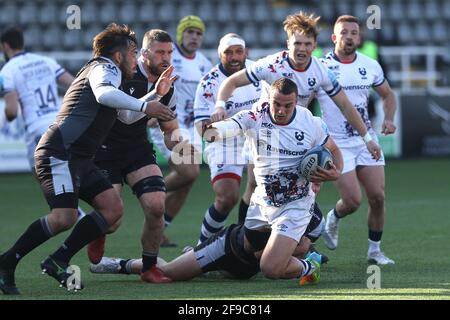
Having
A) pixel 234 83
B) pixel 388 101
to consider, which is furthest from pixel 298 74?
pixel 388 101

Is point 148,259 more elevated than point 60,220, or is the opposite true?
point 60,220

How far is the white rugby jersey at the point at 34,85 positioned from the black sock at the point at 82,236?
12.8ft

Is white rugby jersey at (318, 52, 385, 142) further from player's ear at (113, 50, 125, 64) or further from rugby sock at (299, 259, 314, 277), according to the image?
player's ear at (113, 50, 125, 64)

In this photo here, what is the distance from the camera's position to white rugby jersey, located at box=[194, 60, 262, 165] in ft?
35.1

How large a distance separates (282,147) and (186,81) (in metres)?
3.64

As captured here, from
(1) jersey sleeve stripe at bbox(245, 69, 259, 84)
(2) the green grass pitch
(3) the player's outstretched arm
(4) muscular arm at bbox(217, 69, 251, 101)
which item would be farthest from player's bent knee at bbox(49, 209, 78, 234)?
(3) the player's outstretched arm

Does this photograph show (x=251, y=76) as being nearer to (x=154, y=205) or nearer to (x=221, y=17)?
(x=154, y=205)

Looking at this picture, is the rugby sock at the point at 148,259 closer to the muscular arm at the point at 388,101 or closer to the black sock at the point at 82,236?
the black sock at the point at 82,236

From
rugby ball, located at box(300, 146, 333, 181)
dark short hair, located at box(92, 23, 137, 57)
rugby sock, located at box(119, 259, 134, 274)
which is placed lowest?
rugby sock, located at box(119, 259, 134, 274)

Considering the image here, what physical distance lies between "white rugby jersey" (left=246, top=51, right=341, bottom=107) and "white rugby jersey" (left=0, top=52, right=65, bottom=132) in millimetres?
3144

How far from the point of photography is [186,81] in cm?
1214

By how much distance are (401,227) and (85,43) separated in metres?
12.7

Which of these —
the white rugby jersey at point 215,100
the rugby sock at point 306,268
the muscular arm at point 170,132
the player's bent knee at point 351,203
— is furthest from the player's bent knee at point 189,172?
the rugby sock at point 306,268
